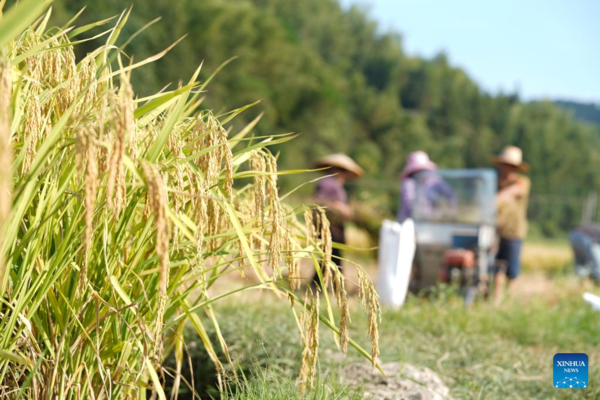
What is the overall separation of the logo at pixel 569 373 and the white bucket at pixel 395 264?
1.75 meters

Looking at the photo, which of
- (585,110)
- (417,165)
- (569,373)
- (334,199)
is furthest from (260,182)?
(585,110)

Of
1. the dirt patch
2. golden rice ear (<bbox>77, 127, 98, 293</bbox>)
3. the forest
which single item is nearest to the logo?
the dirt patch

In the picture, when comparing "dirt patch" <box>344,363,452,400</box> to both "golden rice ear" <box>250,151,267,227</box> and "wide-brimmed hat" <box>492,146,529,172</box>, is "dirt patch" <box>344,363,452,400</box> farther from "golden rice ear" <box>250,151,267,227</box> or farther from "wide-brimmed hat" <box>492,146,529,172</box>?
"wide-brimmed hat" <box>492,146,529,172</box>

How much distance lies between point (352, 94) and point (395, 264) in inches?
1529

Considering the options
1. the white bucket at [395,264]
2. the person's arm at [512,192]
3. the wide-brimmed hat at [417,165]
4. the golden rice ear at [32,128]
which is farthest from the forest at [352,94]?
the golden rice ear at [32,128]

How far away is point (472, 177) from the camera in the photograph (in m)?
6.89

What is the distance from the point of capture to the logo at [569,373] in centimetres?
279

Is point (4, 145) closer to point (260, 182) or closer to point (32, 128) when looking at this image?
point (32, 128)

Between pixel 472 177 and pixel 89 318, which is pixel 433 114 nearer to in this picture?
pixel 472 177

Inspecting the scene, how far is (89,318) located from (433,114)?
53.2 m

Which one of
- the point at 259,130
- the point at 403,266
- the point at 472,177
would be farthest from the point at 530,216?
the point at 403,266

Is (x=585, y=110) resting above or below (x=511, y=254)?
above

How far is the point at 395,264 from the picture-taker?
500 cm

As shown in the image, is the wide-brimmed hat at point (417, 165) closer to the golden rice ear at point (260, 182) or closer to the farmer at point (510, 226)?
the farmer at point (510, 226)
